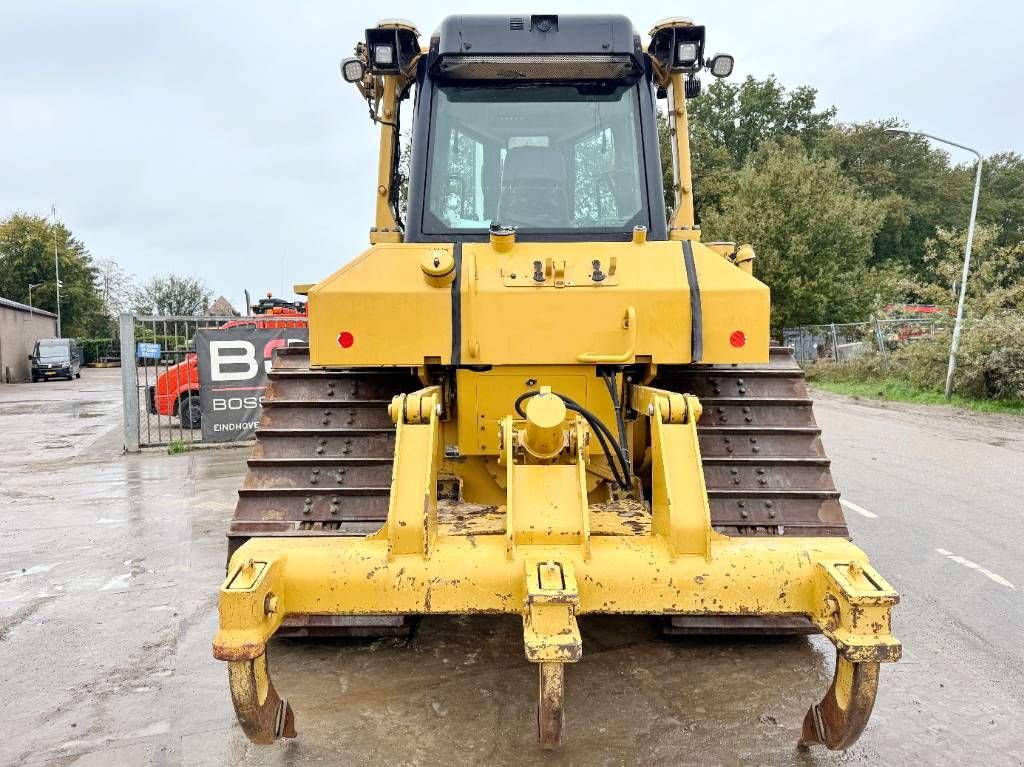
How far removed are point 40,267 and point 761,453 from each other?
57.9 m

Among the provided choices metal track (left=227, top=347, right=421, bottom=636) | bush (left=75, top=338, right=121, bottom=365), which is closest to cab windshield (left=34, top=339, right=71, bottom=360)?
bush (left=75, top=338, right=121, bottom=365)

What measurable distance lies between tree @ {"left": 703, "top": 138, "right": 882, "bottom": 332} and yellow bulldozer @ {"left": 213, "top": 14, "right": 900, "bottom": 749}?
21063mm

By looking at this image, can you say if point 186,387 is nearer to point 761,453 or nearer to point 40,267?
point 761,453

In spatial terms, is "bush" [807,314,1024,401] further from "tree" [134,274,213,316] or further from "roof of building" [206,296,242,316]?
"tree" [134,274,213,316]

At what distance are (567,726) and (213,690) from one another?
1.66 metres

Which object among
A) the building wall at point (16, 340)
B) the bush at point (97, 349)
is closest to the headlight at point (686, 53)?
the building wall at point (16, 340)

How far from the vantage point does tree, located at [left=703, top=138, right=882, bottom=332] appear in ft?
81.3

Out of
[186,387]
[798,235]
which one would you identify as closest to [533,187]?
[186,387]

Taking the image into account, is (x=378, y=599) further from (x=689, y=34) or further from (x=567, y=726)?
(x=689, y=34)

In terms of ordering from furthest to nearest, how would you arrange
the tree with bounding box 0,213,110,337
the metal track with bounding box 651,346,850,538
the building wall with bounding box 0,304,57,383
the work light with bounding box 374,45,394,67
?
the tree with bounding box 0,213,110,337 → the building wall with bounding box 0,304,57,383 → the work light with bounding box 374,45,394,67 → the metal track with bounding box 651,346,850,538

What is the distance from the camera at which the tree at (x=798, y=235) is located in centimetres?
2477

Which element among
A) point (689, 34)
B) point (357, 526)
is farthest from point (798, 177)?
point (357, 526)

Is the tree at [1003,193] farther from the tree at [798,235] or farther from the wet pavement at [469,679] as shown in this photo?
the wet pavement at [469,679]

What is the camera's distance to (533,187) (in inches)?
173
